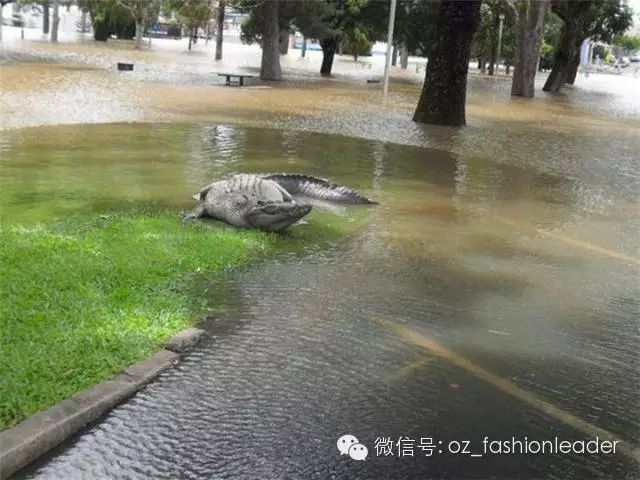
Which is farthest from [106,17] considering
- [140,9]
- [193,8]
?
[193,8]

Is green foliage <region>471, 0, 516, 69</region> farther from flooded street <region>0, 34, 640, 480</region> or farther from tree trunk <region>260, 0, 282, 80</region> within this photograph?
flooded street <region>0, 34, 640, 480</region>

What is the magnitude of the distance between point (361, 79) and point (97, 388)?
30342 mm

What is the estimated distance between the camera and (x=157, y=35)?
71.0 metres

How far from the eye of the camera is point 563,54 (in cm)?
3372

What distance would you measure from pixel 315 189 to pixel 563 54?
28.2 meters

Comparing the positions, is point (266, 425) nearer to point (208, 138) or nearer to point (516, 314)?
point (516, 314)

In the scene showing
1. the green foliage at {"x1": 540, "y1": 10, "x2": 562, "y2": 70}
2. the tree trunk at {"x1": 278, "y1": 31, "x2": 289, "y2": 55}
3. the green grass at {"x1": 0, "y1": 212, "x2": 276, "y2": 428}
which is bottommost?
the green grass at {"x1": 0, "y1": 212, "x2": 276, "y2": 428}

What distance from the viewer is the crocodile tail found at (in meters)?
8.60

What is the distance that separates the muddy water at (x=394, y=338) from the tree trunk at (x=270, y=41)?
17.2 meters

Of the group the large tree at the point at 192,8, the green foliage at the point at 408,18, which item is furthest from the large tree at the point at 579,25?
the large tree at the point at 192,8

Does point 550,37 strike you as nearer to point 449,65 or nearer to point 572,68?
point 572,68

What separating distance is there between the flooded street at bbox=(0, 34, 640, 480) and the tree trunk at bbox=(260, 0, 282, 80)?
14.5 m

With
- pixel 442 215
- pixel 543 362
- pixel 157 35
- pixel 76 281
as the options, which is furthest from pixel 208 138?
pixel 157 35

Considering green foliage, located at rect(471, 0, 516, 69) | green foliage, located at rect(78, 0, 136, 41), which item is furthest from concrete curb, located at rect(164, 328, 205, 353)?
green foliage, located at rect(78, 0, 136, 41)
